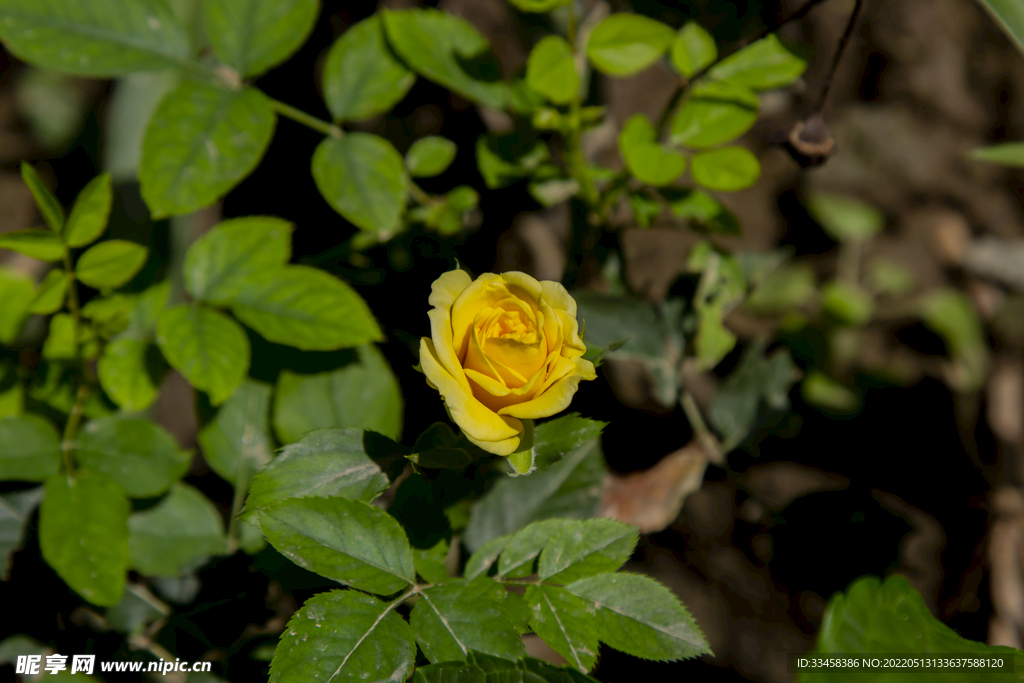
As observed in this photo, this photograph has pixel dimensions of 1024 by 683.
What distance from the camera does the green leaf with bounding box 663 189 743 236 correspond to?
1482 millimetres

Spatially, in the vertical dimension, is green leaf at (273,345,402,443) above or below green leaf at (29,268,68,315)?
below

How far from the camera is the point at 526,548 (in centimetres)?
118

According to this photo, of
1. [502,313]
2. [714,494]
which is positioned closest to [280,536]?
[502,313]

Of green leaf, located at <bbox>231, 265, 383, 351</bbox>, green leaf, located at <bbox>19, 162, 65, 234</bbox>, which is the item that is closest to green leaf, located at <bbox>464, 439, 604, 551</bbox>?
green leaf, located at <bbox>231, 265, 383, 351</bbox>

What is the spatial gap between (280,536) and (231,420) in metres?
0.61

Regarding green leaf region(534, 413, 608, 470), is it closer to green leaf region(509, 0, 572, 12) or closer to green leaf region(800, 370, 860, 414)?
green leaf region(509, 0, 572, 12)

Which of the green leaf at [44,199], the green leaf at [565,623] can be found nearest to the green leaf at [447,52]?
the green leaf at [44,199]

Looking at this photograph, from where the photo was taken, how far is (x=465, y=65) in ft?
5.02

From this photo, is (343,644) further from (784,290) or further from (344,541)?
(784,290)

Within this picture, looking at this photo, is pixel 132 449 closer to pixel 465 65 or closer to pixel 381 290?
pixel 381 290

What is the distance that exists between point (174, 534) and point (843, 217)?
2748mm

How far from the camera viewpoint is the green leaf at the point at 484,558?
1.20m

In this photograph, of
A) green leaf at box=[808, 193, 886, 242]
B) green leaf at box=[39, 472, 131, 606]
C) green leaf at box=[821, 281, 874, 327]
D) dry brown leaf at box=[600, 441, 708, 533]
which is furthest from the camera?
green leaf at box=[808, 193, 886, 242]

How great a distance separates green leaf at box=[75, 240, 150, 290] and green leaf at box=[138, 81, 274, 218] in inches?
4.5
